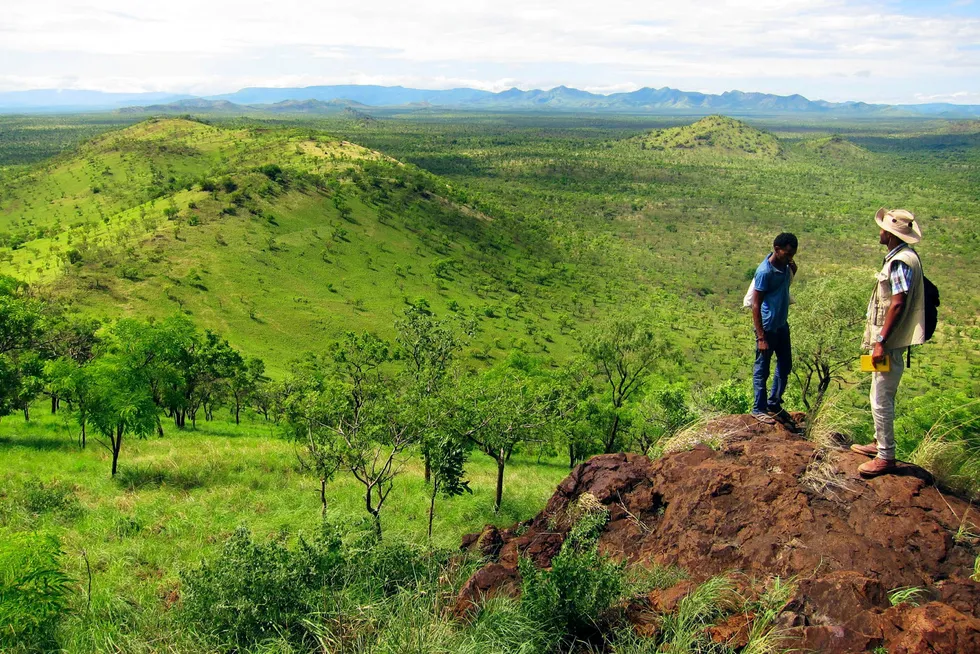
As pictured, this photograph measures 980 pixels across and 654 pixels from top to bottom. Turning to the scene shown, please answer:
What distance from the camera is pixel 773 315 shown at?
27.8 feet

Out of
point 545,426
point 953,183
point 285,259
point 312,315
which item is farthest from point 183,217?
point 953,183

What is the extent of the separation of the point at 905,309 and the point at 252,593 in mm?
8006

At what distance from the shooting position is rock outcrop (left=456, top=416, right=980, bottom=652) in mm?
5090

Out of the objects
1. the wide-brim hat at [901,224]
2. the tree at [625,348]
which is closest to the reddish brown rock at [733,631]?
the wide-brim hat at [901,224]

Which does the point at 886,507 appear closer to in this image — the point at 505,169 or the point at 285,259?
the point at 285,259

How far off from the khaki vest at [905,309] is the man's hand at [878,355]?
94 millimetres

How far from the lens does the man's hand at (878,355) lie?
21.3 feet

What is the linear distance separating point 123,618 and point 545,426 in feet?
35.0

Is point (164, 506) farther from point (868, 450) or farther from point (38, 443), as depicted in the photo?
point (868, 450)

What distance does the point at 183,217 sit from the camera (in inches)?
2272

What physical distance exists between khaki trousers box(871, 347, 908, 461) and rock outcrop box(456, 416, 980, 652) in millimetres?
450

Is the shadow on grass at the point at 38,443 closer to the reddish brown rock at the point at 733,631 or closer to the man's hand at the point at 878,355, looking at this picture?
the reddish brown rock at the point at 733,631

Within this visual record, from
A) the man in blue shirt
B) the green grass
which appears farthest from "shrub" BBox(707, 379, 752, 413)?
the green grass

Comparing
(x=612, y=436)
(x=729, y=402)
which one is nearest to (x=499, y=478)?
(x=729, y=402)
